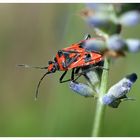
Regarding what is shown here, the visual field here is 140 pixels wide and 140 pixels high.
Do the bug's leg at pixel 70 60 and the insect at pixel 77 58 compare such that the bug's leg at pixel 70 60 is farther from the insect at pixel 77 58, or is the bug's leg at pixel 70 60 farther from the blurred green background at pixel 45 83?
the blurred green background at pixel 45 83

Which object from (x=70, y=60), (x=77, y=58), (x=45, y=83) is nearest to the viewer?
(x=77, y=58)

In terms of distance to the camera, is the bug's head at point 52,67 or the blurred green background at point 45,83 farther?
the blurred green background at point 45,83

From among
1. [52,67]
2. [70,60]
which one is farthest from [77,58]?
[52,67]

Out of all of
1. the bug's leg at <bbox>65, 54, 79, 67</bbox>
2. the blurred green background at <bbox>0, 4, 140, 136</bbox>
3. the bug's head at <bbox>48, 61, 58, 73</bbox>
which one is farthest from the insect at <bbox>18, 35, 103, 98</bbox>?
the blurred green background at <bbox>0, 4, 140, 136</bbox>

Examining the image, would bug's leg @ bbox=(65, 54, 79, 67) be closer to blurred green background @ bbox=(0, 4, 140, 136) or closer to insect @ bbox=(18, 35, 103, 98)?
insect @ bbox=(18, 35, 103, 98)

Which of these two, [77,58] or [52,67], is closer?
[77,58]

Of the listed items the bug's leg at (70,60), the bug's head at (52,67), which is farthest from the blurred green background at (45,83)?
the bug's leg at (70,60)

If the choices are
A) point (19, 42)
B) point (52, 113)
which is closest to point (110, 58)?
point (52, 113)

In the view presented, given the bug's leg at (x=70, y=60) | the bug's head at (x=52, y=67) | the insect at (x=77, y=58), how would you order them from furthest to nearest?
the bug's head at (x=52, y=67) < the bug's leg at (x=70, y=60) < the insect at (x=77, y=58)

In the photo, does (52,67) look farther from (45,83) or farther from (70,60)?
(45,83)
